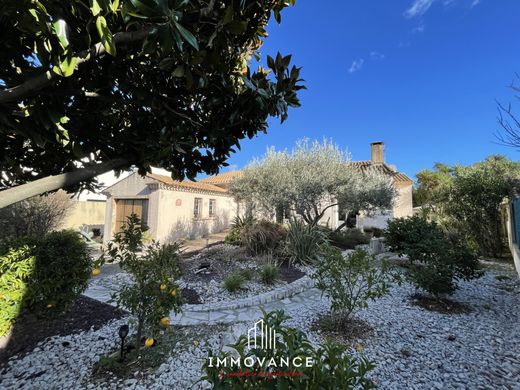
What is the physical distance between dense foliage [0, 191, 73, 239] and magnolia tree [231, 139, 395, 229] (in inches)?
343

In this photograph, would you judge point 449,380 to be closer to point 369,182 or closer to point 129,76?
point 129,76

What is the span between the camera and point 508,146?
416 cm

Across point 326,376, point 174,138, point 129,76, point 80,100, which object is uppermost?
point 129,76

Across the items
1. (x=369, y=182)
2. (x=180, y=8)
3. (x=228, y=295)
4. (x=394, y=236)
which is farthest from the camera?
(x=369, y=182)

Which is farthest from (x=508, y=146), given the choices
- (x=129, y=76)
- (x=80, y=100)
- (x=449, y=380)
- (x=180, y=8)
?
(x=80, y=100)

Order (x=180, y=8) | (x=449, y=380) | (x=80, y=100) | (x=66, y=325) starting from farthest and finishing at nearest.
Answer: (x=66, y=325) < (x=449, y=380) < (x=80, y=100) < (x=180, y=8)

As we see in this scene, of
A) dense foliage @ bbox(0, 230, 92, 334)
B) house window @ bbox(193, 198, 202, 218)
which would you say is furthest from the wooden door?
dense foliage @ bbox(0, 230, 92, 334)

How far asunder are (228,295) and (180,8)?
5.40 metres

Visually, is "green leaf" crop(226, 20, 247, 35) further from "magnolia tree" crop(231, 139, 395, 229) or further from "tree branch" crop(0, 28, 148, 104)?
"magnolia tree" crop(231, 139, 395, 229)

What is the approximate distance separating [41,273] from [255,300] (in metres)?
3.63

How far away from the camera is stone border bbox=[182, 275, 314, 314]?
4875 mm

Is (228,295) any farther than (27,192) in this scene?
Yes

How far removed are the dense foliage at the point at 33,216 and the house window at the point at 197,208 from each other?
6.67 m

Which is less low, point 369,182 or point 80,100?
point 369,182
